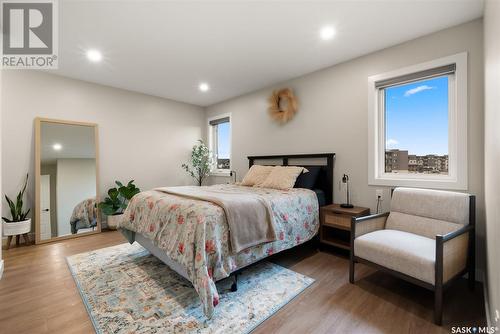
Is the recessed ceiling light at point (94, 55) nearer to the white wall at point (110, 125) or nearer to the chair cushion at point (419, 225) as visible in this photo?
the white wall at point (110, 125)

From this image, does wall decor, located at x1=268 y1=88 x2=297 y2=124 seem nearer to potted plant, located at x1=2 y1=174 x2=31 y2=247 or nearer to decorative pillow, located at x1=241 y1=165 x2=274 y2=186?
decorative pillow, located at x1=241 y1=165 x2=274 y2=186

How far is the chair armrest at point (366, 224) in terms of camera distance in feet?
7.06

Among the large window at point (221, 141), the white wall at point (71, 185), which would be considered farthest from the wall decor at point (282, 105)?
the white wall at point (71, 185)

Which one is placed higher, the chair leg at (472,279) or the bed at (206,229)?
the bed at (206,229)

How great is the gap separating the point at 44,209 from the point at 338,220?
13.7ft

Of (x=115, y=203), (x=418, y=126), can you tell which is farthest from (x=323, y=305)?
(x=115, y=203)

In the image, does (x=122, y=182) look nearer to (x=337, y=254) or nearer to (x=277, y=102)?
(x=277, y=102)

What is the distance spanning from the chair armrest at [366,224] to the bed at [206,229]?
0.63 m

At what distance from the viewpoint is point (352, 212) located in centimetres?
258

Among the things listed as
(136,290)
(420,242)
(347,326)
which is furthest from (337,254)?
Answer: (136,290)

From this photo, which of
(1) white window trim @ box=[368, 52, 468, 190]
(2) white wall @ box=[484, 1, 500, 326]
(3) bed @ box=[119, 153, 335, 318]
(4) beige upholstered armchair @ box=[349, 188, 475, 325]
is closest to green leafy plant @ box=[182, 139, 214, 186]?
(3) bed @ box=[119, 153, 335, 318]

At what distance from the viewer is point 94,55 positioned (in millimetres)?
2922

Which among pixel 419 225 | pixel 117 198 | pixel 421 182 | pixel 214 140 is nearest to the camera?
pixel 419 225

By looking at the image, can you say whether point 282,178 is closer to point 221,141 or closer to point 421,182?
point 421,182
